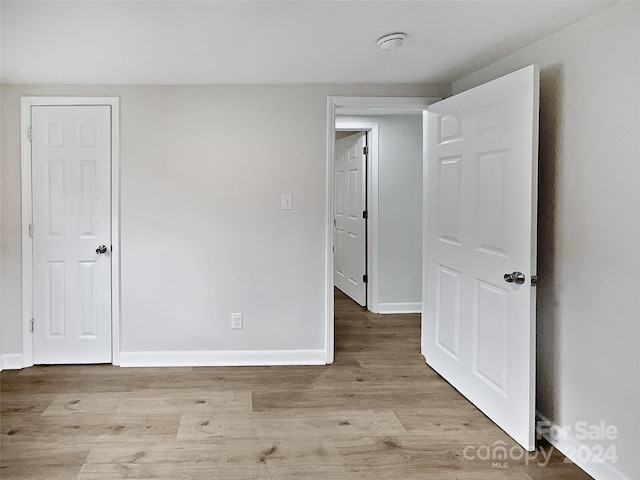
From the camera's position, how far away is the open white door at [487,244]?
8.21ft

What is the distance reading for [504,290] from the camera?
8.82 feet

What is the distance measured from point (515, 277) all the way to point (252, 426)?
1601 mm

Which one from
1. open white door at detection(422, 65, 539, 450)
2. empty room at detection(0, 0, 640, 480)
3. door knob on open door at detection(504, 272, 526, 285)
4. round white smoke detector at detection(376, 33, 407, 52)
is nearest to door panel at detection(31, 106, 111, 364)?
empty room at detection(0, 0, 640, 480)

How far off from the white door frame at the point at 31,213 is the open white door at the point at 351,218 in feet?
8.88

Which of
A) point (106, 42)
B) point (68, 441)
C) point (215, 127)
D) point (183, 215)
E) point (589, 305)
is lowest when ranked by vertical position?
point (68, 441)

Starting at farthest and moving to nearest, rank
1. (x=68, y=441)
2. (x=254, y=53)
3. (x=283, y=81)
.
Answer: (x=283, y=81) → (x=254, y=53) → (x=68, y=441)

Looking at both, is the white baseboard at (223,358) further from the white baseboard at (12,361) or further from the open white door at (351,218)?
the open white door at (351,218)

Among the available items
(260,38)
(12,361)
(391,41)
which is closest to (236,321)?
(12,361)

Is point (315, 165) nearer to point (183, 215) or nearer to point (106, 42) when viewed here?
point (183, 215)

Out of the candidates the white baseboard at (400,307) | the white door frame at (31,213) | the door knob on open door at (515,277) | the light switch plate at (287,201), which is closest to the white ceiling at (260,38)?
the white door frame at (31,213)

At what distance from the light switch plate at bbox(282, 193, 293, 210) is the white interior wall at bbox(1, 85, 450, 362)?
0.04 m

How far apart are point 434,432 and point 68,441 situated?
190 cm

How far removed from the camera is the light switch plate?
3824 millimetres

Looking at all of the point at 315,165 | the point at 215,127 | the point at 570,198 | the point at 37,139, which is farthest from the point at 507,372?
the point at 37,139
